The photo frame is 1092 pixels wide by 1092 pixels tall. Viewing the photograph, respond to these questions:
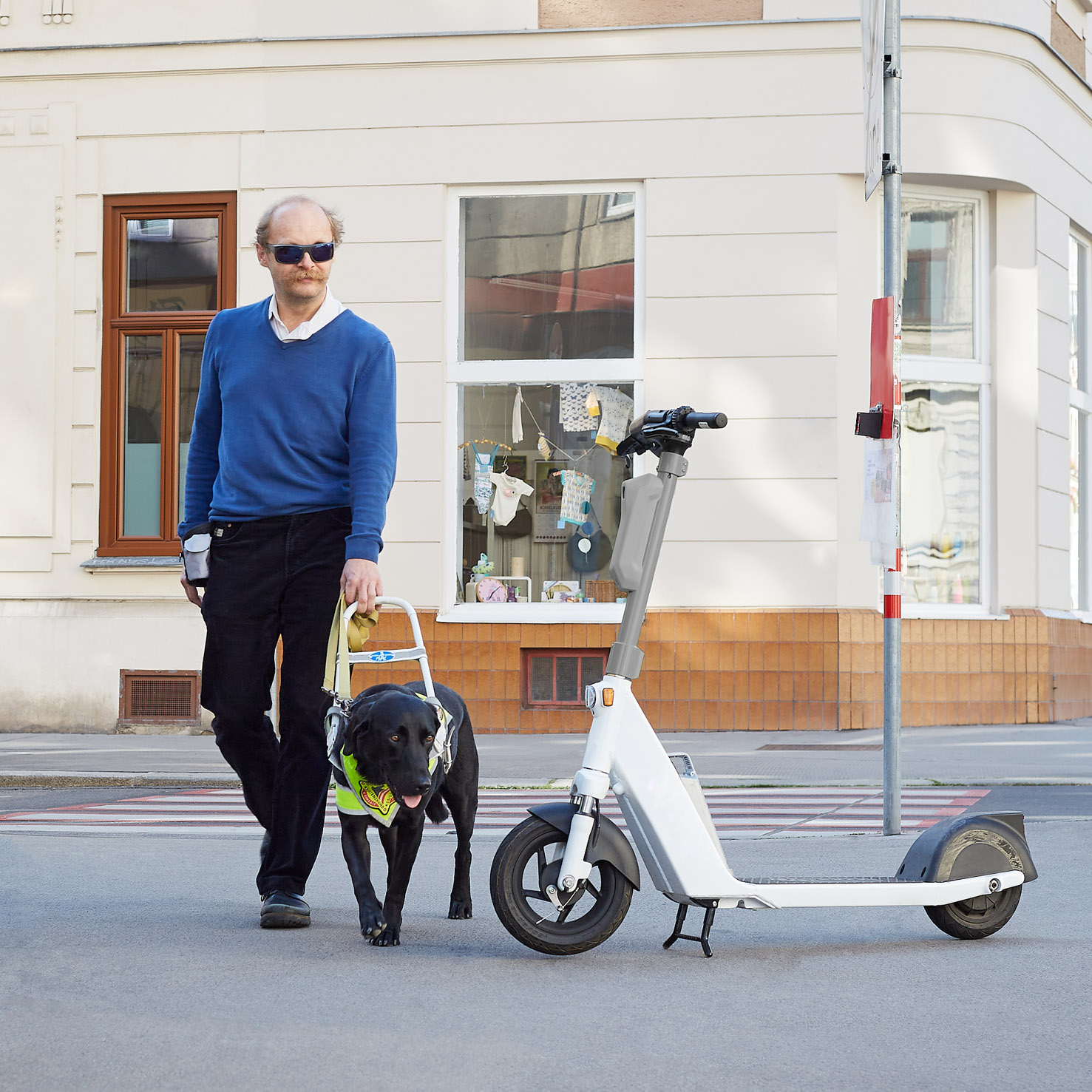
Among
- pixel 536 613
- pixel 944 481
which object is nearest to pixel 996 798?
pixel 536 613

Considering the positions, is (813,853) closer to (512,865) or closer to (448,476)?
(512,865)

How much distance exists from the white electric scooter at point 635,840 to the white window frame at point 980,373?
993 centimetres

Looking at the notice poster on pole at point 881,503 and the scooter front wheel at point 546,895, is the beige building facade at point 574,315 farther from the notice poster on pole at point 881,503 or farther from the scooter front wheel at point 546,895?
the scooter front wheel at point 546,895

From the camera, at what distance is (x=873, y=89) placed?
7.23 m

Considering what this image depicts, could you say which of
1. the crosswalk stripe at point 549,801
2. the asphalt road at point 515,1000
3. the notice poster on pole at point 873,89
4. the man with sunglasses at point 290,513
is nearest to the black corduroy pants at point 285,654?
the man with sunglasses at point 290,513

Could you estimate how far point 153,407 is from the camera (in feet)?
47.1

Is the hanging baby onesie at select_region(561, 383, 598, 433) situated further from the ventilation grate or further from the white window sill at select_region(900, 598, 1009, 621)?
the ventilation grate

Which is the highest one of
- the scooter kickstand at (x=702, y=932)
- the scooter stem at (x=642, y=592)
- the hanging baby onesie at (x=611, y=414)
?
the hanging baby onesie at (x=611, y=414)

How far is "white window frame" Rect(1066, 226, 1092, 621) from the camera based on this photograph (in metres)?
15.6

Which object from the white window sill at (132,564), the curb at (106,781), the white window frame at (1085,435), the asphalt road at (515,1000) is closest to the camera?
the asphalt road at (515,1000)

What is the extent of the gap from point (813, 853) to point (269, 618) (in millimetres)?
2694

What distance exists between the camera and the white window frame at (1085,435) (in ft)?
51.2

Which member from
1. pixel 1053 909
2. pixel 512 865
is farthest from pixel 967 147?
pixel 512 865

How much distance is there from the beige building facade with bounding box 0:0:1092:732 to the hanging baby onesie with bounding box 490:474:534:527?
0.31 ft
